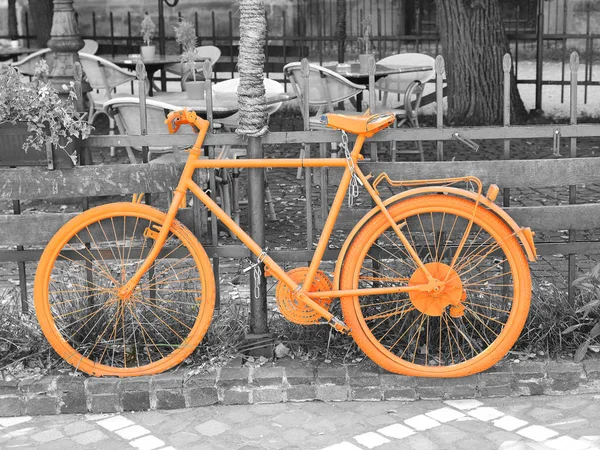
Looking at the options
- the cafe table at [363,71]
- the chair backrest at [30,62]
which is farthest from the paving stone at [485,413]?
the chair backrest at [30,62]

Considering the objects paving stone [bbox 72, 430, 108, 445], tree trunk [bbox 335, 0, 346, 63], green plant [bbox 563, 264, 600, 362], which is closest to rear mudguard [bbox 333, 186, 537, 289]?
green plant [bbox 563, 264, 600, 362]

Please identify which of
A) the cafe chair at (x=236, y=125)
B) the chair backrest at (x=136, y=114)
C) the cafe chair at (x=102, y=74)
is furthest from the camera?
the cafe chair at (x=102, y=74)

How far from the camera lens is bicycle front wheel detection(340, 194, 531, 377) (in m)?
4.24

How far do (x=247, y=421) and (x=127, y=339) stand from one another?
27.8 inches

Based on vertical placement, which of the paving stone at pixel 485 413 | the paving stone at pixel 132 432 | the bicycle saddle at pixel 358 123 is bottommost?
the paving stone at pixel 132 432

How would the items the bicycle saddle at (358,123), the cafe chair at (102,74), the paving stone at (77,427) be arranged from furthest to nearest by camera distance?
the cafe chair at (102,74), the bicycle saddle at (358,123), the paving stone at (77,427)

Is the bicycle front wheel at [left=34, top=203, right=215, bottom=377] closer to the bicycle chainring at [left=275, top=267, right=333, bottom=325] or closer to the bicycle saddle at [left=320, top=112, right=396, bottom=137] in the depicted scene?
the bicycle chainring at [left=275, top=267, right=333, bottom=325]

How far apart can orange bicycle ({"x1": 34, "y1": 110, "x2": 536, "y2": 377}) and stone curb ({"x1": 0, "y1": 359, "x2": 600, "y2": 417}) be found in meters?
0.07

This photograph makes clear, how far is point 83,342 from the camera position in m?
4.44

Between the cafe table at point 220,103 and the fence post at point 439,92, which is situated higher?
the fence post at point 439,92

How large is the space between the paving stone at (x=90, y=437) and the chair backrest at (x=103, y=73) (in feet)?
22.1

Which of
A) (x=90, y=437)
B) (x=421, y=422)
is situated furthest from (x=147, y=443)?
(x=421, y=422)

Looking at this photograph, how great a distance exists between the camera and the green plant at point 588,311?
4.42 metres

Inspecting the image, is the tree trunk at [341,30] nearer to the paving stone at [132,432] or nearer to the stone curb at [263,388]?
the stone curb at [263,388]
